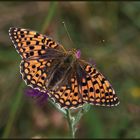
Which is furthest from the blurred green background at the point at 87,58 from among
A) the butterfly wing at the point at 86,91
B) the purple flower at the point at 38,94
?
the butterfly wing at the point at 86,91

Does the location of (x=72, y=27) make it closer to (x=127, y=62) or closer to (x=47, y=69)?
(x=127, y=62)

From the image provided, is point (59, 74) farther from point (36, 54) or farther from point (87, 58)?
point (87, 58)

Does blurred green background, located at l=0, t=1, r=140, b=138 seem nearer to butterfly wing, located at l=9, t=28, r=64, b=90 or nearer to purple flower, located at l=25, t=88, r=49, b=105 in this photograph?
purple flower, located at l=25, t=88, r=49, b=105

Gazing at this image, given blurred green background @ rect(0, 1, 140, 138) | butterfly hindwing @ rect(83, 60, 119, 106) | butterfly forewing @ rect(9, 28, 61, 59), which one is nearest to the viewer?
butterfly hindwing @ rect(83, 60, 119, 106)

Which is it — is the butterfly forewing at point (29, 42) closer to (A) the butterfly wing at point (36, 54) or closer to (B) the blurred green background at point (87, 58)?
(A) the butterfly wing at point (36, 54)

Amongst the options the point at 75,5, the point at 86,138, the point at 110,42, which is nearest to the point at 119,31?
the point at 110,42

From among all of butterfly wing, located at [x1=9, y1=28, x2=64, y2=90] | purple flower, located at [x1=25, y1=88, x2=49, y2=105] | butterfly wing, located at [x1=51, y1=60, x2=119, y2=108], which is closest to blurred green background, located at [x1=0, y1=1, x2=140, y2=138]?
purple flower, located at [x1=25, y1=88, x2=49, y2=105]

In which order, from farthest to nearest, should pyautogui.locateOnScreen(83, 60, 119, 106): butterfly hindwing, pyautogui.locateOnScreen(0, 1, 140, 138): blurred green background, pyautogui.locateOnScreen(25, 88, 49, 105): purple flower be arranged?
pyautogui.locateOnScreen(0, 1, 140, 138): blurred green background, pyautogui.locateOnScreen(25, 88, 49, 105): purple flower, pyautogui.locateOnScreen(83, 60, 119, 106): butterfly hindwing
